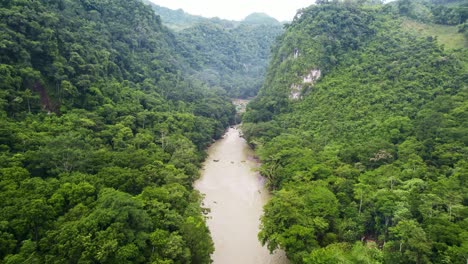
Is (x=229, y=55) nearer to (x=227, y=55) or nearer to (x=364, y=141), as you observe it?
(x=227, y=55)

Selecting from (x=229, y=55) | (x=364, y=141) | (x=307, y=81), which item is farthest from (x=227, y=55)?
(x=364, y=141)

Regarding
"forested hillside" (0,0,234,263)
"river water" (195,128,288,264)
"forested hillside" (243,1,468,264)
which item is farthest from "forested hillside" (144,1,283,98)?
"river water" (195,128,288,264)

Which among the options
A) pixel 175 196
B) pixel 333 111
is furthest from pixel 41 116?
pixel 333 111

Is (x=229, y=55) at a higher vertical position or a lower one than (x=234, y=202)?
higher

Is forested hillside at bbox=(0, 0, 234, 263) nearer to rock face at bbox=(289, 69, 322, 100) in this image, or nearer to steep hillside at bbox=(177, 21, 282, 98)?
rock face at bbox=(289, 69, 322, 100)

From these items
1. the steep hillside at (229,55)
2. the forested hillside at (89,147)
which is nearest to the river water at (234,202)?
the forested hillside at (89,147)

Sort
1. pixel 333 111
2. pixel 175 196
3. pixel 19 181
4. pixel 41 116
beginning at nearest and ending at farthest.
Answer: pixel 19 181 < pixel 175 196 < pixel 41 116 < pixel 333 111

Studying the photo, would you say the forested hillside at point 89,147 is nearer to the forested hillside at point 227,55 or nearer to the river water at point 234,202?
the river water at point 234,202

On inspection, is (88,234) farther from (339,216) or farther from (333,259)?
(339,216)
